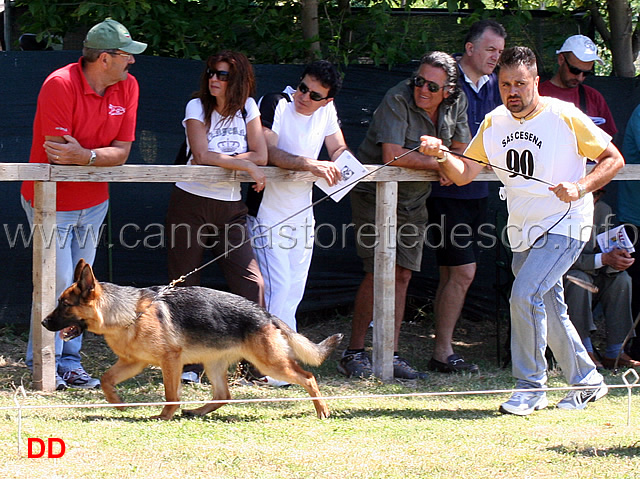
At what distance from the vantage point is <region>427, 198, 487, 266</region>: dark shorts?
6.49 m

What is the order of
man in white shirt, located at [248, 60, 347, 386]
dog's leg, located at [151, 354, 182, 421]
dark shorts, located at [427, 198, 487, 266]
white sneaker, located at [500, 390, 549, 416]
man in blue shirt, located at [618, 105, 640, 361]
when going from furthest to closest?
man in blue shirt, located at [618, 105, 640, 361], dark shorts, located at [427, 198, 487, 266], man in white shirt, located at [248, 60, 347, 386], white sneaker, located at [500, 390, 549, 416], dog's leg, located at [151, 354, 182, 421]

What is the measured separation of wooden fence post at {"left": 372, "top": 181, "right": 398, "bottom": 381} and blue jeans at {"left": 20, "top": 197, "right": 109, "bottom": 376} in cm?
192

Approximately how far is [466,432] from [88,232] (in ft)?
9.15

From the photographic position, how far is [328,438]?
15.2 feet

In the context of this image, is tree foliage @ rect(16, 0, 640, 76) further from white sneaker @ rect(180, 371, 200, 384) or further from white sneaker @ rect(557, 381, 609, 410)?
white sneaker @ rect(557, 381, 609, 410)

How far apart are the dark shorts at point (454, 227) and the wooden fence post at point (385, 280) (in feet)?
1.71

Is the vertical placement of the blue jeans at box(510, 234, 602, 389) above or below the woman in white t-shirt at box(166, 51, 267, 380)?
below

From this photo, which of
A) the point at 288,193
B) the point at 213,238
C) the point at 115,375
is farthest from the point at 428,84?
the point at 115,375

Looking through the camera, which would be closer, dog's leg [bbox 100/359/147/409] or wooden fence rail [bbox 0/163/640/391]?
dog's leg [bbox 100/359/147/409]

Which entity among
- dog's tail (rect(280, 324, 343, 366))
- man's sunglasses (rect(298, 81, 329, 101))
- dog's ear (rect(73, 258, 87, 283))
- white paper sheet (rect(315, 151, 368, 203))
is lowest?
dog's tail (rect(280, 324, 343, 366))

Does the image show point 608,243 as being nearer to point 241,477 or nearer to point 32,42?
point 241,477

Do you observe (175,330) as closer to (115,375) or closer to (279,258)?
(115,375)

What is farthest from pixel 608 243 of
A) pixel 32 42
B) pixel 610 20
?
pixel 32 42

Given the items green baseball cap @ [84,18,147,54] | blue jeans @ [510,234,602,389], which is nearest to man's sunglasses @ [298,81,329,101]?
green baseball cap @ [84,18,147,54]
